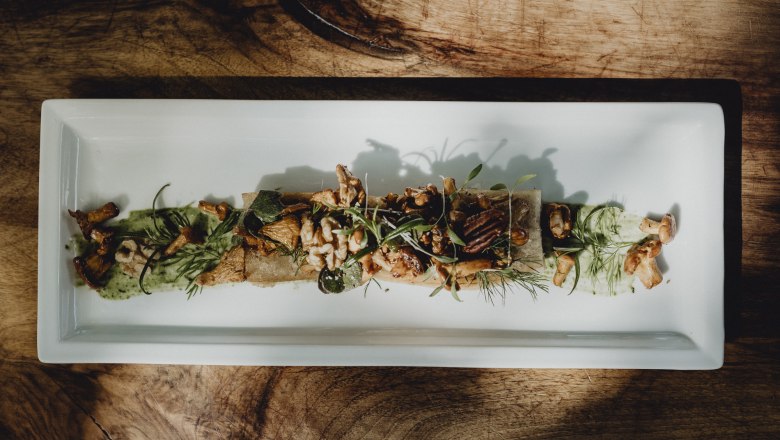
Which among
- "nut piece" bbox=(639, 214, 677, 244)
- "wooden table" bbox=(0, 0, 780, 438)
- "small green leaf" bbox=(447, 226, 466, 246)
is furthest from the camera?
"wooden table" bbox=(0, 0, 780, 438)

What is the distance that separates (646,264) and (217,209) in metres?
1.66

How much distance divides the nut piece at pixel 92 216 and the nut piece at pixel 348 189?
94cm

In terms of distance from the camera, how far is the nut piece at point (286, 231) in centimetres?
161

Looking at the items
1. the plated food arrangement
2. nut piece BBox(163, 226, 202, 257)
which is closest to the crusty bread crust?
the plated food arrangement

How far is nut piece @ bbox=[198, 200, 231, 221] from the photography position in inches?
67.6

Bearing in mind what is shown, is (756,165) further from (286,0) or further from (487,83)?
(286,0)

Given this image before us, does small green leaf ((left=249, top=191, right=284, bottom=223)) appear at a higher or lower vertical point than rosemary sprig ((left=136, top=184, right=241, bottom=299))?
higher

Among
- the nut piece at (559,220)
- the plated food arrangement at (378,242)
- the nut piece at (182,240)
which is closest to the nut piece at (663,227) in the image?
the plated food arrangement at (378,242)

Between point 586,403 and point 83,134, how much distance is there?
2270 millimetres

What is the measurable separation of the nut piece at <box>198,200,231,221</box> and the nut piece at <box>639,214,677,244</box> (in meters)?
1.61

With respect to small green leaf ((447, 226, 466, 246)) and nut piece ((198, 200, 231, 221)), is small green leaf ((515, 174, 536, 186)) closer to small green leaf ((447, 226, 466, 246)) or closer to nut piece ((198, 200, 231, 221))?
small green leaf ((447, 226, 466, 246))

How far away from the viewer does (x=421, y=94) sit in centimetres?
178

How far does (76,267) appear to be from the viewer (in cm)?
173

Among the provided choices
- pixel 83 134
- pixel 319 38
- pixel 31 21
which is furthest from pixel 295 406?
pixel 31 21
